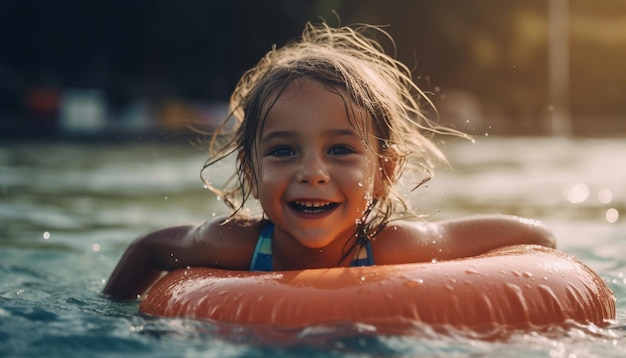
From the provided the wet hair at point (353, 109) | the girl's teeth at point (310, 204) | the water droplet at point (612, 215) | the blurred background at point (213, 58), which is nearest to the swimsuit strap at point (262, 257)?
the wet hair at point (353, 109)

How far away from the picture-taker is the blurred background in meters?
20.9

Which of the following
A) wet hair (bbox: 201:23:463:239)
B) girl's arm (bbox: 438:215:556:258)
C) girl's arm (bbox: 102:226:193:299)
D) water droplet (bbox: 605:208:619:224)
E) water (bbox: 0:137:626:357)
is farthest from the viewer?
water droplet (bbox: 605:208:619:224)

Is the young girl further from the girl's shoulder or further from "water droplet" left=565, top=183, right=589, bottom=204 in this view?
"water droplet" left=565, top=183, right=589, bottom=204

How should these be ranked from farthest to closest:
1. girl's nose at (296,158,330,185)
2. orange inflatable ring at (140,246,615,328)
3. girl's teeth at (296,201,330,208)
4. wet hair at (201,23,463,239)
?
wet hair at (201,23,463,239)
girl's teeth at (296,201,330,208)
girl's nose at (296,158,330,185)
orange inflatable ring at (140,246,615,328)

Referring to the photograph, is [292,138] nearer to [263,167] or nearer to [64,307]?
[263,167]

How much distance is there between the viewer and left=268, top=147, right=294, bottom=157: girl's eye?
3279 millimetres

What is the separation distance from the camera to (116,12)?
23672 mm

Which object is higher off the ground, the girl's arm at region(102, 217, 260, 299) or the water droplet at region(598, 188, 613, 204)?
Answer: the water droplet at region(598, 188, 613, 204)

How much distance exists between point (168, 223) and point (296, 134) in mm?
3730

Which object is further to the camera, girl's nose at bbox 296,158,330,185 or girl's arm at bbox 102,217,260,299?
girl's arm at bbox 102,217,260,299

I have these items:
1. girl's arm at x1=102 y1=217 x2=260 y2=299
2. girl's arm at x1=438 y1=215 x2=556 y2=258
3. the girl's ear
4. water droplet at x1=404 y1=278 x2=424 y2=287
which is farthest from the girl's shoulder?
water droplet at x1=404 y1=278 x2=424 y2=287

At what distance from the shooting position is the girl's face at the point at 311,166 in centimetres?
320

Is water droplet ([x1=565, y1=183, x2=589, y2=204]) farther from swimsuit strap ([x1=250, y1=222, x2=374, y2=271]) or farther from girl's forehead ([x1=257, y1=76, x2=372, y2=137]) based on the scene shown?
girl's forehead ([x1=257, y1=76, x2=372, y2=137])

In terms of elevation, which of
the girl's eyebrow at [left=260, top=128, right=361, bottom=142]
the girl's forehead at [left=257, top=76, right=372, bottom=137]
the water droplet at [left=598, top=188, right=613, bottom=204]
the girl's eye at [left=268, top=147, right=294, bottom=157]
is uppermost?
the girl's forehead at [left=257, top=76, right=372, bottom=137]
